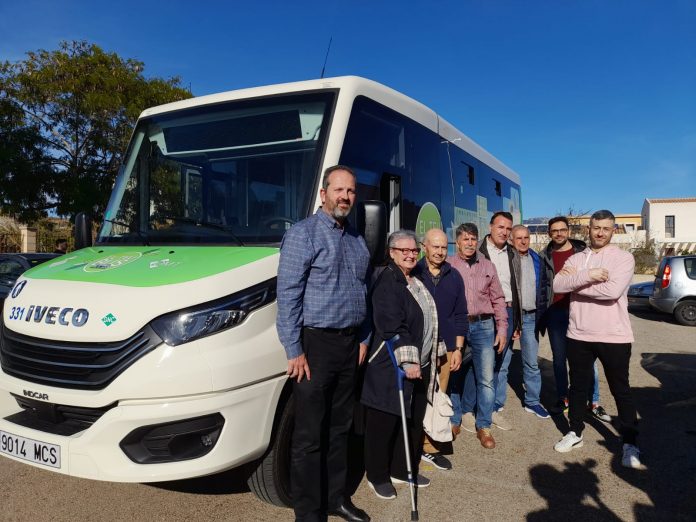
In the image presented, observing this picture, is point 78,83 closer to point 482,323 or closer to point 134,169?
point 134,169

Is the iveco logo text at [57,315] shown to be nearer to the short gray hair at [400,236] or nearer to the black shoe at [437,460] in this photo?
the short gray hair at [400,236]

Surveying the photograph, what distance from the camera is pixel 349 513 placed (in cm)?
328

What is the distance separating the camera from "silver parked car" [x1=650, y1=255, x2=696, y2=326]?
12.5 meters

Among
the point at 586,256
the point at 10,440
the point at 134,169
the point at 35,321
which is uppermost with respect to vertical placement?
the point at 134,169

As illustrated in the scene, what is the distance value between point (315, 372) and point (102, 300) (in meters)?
1.23

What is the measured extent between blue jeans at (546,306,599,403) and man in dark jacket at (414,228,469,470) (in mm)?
1740

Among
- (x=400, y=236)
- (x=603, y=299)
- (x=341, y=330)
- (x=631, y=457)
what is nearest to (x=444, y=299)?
(x=400, y=236)

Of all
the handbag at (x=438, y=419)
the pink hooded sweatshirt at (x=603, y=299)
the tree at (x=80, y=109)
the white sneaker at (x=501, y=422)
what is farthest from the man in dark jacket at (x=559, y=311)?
the tree at (x=80, y=109)

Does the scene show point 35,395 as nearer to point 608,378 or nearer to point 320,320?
point 320,320

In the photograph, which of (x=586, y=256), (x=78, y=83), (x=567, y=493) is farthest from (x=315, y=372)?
(x=78, y=83)

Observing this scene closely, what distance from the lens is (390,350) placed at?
11.7 feet

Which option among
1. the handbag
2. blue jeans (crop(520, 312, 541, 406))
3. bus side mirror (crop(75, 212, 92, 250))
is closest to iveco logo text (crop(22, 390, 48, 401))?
bus side mirror (crop(75, 212, 92, 250))

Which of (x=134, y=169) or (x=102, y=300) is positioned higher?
(x=134, y=169)

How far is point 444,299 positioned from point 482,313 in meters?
0.67
